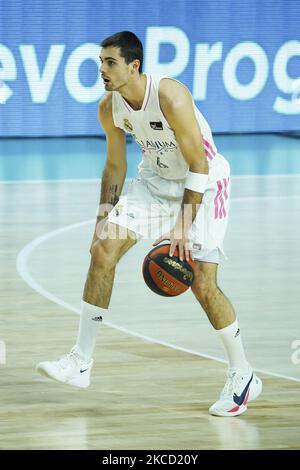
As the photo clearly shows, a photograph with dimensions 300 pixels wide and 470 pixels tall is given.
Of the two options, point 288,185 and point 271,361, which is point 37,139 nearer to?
point 288,185

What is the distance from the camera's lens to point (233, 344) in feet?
18.0

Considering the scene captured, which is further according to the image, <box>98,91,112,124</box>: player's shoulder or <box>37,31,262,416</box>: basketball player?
<box>98,91,112,124</box>: player's shoulder

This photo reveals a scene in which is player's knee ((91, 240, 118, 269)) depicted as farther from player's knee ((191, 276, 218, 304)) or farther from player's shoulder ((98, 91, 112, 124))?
player's shoulder ((98, 91, 112, 124))

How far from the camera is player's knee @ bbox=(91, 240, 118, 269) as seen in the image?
5430 mm

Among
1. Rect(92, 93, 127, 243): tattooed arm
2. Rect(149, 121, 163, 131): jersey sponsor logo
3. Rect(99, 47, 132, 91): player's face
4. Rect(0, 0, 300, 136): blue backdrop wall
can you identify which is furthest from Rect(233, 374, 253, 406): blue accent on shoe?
Rect(0, 0, 300, 136): blue backdrop wall

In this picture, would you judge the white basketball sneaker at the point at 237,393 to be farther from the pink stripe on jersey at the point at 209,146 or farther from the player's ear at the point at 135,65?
the player's ear at the point at 135,65

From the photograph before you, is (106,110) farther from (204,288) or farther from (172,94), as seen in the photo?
(204,288)

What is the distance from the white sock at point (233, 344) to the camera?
5484mm

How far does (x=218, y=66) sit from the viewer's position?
16062mm

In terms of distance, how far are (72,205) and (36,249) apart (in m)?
2.07

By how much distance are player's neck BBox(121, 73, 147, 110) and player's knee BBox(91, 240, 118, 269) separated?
2.14 feet

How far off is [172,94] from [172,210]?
23.2 inches

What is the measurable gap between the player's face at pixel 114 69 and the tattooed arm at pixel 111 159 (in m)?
0.27
